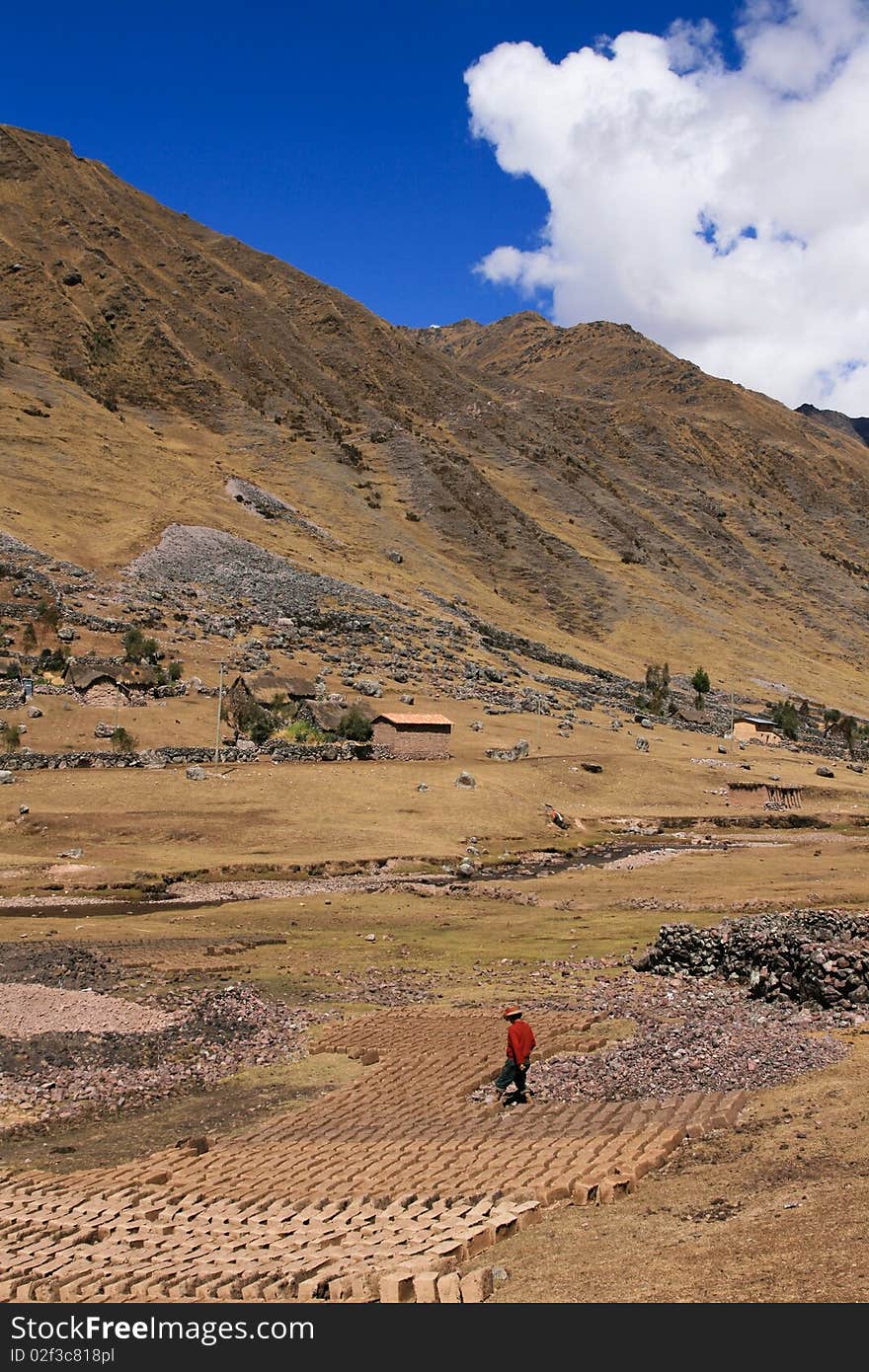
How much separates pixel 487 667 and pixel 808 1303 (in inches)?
3517

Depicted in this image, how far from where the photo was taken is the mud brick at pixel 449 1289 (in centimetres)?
944

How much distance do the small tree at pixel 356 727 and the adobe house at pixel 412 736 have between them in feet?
2.86

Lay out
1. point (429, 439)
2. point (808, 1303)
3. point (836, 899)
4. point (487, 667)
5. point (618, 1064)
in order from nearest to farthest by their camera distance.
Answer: point (808, 1303)
point (618, 1064)
point (836, 899)
point (487, 667)
point (429, 439)

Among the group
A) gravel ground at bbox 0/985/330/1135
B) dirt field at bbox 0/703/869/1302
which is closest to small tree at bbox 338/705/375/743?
dirt field at bbox 0/703/869/1302

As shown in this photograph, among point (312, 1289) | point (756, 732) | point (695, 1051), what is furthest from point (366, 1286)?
point (756, 732)

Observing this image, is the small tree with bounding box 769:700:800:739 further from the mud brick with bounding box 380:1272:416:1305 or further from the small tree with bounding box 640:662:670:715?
the mud brick with bounding box 380:1272:416:1305

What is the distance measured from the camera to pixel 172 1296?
10086mm

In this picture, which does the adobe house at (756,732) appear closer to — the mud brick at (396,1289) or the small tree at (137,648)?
the small tree at (137,648)

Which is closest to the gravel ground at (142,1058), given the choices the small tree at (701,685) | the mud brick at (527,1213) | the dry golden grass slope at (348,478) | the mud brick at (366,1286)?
the mud brick at (527,1213)

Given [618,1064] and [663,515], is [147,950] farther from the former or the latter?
[663,515]

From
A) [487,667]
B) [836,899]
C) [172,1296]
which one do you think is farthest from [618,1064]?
[487,667]

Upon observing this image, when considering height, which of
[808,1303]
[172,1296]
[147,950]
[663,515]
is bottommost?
[147,950]

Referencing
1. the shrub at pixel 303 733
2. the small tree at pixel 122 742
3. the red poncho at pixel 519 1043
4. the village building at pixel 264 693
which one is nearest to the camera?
the red poncho at pixel 519 1043

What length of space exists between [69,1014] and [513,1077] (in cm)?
1092
